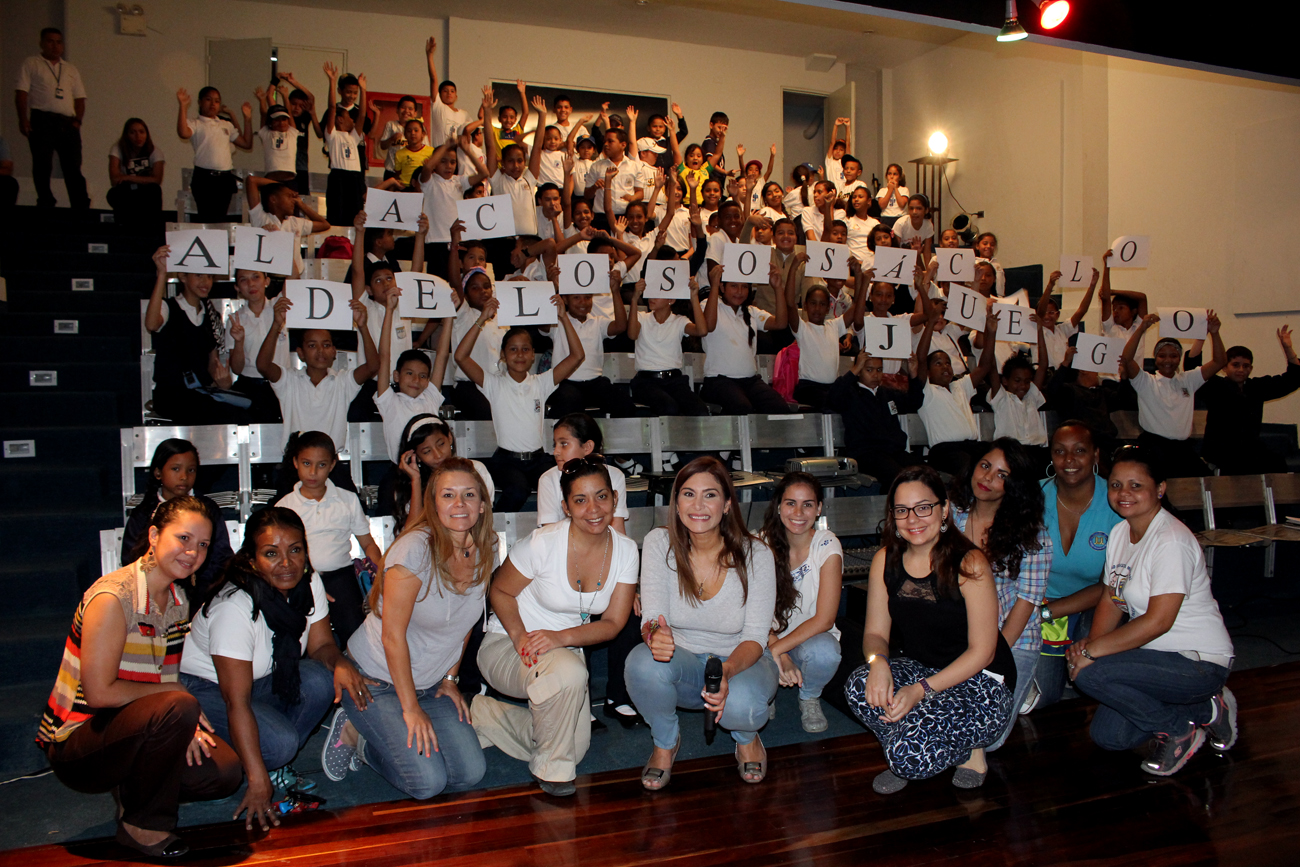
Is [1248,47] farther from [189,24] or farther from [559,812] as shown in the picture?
[189,24]

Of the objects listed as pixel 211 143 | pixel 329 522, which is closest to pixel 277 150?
pixel 211 143

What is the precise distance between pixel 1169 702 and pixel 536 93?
33.3ft

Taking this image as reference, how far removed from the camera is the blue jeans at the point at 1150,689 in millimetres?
2861

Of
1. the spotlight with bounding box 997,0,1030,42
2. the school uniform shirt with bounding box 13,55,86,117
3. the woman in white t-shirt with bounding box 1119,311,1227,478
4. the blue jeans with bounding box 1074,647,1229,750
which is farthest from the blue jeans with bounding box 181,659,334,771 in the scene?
the school uniform shirt with bounding box 13,55,86,117

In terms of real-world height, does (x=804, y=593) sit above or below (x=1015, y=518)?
below

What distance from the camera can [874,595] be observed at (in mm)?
2863

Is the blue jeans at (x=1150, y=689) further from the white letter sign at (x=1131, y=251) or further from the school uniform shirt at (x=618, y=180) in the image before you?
the school uniform shirt at (x=618, y=180)

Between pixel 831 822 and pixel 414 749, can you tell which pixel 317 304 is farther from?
pixel 831 822

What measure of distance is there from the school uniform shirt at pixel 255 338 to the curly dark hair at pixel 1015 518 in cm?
393

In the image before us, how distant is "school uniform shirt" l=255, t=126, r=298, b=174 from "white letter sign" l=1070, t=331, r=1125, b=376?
6.35 metres

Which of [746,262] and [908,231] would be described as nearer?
[746,262]

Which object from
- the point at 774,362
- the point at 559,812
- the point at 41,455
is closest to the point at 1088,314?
the point at 774,362

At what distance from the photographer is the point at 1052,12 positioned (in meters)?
3.53

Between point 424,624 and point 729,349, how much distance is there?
3.54 meters
